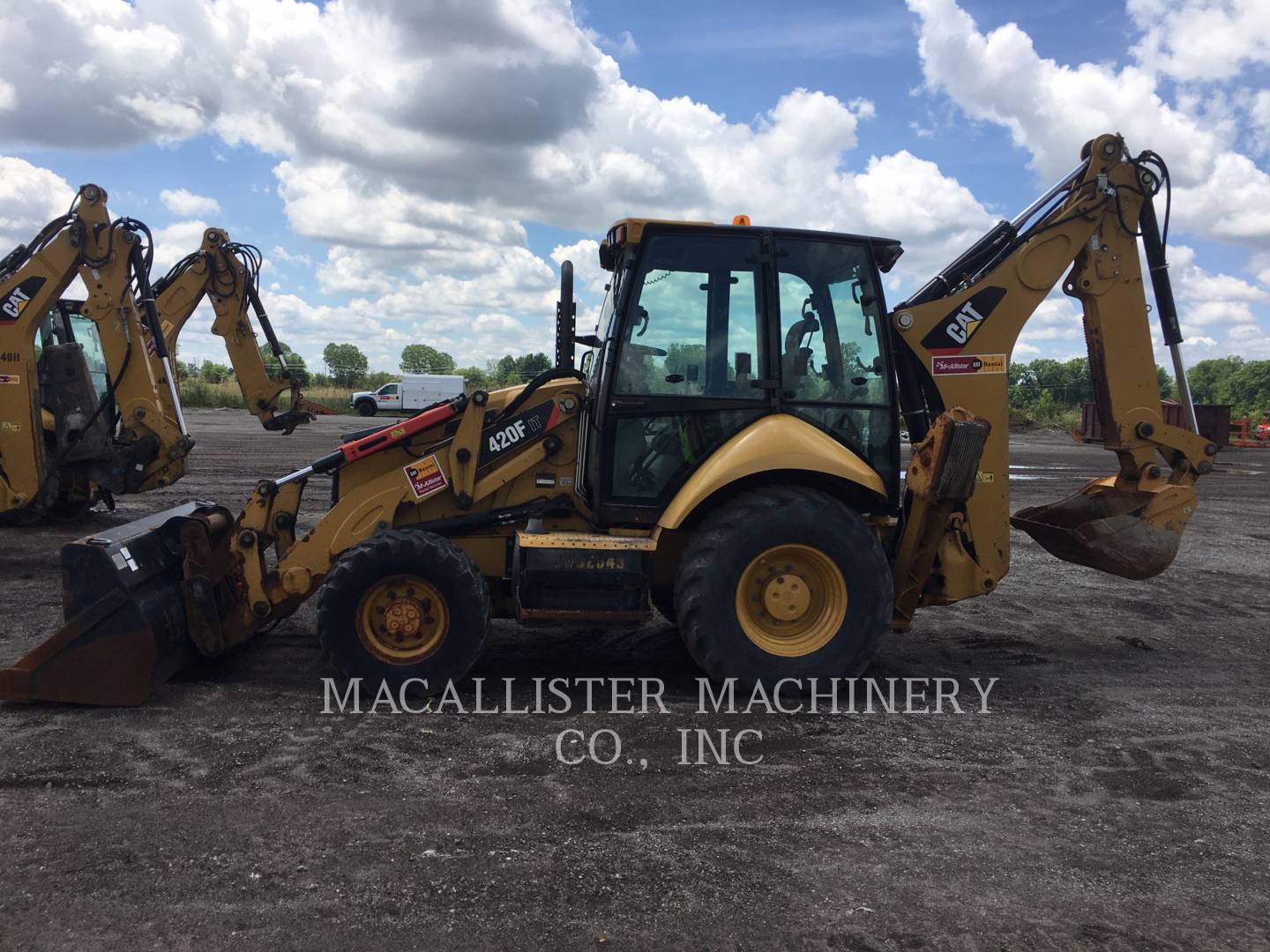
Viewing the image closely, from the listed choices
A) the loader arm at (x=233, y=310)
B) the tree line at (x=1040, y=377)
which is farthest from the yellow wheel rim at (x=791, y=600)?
the tree line at (x=1040, y=377)

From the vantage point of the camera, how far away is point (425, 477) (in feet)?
19.1

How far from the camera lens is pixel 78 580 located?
5164mm

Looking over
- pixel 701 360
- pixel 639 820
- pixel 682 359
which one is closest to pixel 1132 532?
pixel 701 360

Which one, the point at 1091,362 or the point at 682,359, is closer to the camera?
the point at 682,359

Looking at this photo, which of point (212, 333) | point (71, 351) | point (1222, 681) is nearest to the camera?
point (1222, 681)

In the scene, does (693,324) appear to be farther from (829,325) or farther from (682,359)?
(829,325)

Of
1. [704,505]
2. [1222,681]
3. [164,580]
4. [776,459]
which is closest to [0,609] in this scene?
[164,580]

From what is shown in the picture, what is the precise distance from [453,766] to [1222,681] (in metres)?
4.81

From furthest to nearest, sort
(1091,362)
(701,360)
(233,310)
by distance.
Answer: (233,310) → (1091,362) → (701,360)

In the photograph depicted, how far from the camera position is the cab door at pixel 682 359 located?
560 cm

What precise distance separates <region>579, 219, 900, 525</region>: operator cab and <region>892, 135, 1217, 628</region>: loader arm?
651mm

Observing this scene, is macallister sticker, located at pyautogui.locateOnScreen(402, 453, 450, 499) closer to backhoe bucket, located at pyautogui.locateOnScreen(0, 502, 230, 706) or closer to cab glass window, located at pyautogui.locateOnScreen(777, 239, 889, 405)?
backhoe bucket, located at pyautogui.locateOnScreen(0, 502, 230, 706)

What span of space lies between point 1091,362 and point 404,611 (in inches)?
182

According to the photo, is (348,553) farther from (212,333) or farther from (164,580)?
(212,333)
